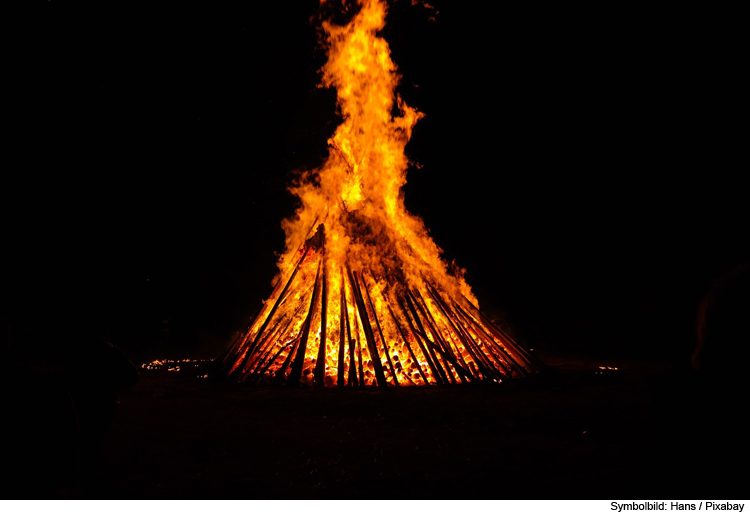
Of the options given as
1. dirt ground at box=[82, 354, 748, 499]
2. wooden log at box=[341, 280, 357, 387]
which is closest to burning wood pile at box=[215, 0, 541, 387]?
wooden log at box=[341, 280, 357, 387]

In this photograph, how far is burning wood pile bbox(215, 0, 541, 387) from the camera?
7.83 m

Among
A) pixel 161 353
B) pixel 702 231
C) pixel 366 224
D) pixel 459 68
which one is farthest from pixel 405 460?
pixel 702 231

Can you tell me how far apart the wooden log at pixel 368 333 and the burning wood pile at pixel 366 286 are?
0.5 inches

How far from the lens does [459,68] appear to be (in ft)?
43.7

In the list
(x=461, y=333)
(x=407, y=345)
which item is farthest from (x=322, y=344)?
(x=461, y=333)

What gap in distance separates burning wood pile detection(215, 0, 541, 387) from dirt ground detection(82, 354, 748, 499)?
548 millimetres

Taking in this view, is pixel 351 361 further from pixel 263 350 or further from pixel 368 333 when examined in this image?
pixel 263 350

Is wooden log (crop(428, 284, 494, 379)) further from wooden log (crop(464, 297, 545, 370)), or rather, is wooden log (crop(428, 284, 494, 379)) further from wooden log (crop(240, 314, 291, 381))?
wooden log (crop(240, 314, 291, 381))

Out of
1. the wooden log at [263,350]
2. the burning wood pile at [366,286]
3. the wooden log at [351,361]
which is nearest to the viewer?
the wooden log at [351,361]

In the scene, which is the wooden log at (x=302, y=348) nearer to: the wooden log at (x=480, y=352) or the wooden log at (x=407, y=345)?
the wooden log at (x=407, y=345)

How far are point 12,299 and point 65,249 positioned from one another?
1.74 meters

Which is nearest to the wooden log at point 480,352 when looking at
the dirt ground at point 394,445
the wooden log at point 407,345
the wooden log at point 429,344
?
the dirt ground at point 394,445

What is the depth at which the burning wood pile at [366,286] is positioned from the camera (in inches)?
308

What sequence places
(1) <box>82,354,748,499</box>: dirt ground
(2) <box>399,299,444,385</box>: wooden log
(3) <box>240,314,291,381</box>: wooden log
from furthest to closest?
(3) <box>240,314,291,381</box>: wooden log < (2) <box>399,299,444,385</box>: wooden log < (1) <box>82,354,748,499</box>: dirt ground
